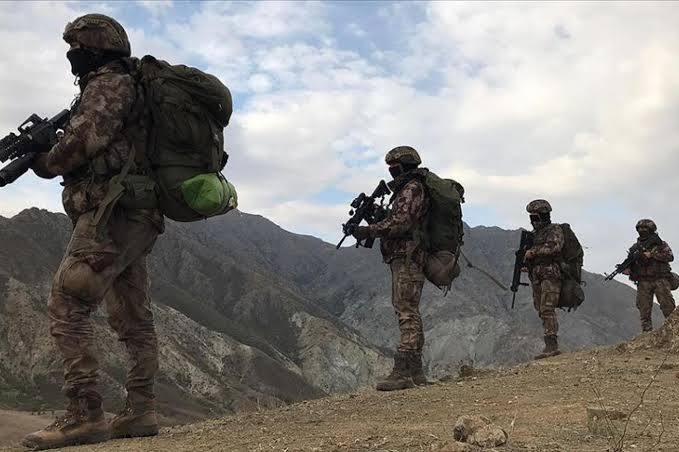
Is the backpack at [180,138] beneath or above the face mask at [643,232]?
beneath

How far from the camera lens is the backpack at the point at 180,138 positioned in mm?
4590

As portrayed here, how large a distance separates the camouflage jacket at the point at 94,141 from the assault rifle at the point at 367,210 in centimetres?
386

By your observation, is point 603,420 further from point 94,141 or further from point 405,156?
point 405,156

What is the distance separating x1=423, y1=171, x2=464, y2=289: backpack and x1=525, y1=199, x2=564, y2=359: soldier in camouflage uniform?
4.23 metres

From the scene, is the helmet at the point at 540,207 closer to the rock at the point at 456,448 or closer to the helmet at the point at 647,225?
the helmet at the point at 647,225

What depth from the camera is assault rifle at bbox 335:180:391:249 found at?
317 inches

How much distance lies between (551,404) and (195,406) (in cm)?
4319

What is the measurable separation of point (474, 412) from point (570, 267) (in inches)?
288

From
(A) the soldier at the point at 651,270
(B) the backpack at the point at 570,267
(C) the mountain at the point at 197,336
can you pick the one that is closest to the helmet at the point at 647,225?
(A) the soldier at the point at 651,270

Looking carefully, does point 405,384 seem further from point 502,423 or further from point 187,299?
point 187,299

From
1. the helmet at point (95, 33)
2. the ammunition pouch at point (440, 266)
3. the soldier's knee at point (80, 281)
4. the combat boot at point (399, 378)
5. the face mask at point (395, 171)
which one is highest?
the helmet at point (95, 33)

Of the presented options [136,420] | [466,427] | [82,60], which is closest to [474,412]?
[466,427]

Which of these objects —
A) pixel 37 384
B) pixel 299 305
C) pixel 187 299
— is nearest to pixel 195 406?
pixel 37 384

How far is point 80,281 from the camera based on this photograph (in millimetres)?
4363
